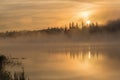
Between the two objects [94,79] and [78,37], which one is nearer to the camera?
[94,79]

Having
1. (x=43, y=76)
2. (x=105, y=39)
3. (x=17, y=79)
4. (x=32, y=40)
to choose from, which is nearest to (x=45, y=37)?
(x=32, y=40)

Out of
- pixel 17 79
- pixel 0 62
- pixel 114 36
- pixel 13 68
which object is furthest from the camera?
pixel 114 36

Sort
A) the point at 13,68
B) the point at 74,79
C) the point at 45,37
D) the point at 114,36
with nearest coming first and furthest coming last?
the point at 13,68
the point at 74,79
the point at 114,36
the point at 45,37

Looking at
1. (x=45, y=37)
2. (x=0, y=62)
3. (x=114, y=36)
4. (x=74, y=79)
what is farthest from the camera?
(x=45, y=37)

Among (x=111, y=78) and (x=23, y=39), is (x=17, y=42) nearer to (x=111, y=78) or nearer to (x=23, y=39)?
(x=23, y=39)

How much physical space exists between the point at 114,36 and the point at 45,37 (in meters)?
26.2

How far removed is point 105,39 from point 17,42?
102ft

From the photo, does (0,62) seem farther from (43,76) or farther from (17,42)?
(17,42)

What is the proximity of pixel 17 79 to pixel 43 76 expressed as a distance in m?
10.9

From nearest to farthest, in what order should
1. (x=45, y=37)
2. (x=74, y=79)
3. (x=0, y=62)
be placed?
1. (x=0, y=62)
2. (x=74, y=79)
3. (x=45, y=37)

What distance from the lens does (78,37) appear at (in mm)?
152500

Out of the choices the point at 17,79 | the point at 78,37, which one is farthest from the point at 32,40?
the point at 17,79

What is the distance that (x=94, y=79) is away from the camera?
31.8 meters

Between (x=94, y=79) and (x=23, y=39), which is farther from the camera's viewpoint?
(x=23, y=39)
